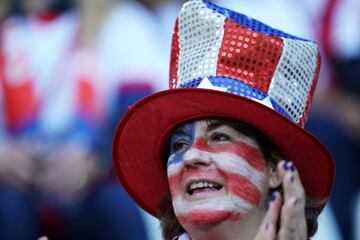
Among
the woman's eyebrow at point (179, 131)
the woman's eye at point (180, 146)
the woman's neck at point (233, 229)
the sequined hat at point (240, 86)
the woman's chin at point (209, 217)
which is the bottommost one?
A: the woman's neck at point (233, 229)

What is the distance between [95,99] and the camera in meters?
5.80

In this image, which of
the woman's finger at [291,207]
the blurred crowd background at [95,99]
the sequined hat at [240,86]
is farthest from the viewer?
the blurred crowd background at [95,99]

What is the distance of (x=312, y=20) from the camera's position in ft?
18.3

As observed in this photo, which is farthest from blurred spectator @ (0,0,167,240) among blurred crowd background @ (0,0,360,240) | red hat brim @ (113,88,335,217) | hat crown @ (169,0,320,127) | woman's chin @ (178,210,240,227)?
woman's chin @ (178,210,240,227)

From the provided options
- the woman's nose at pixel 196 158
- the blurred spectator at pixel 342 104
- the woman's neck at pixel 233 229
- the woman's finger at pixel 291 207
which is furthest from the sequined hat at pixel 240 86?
the blurred spectator at pixel 342 104

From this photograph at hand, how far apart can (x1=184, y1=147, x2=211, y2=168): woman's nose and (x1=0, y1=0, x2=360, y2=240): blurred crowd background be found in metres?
1.86

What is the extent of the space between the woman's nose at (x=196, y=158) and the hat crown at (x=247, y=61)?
20 centimetres

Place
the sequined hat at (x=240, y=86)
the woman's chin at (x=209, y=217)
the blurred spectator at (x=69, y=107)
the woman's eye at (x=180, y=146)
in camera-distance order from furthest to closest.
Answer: the blurred spectator at (x=69, y=107)
the woman's eye at (x=180, y=146)
the sequined hat at (x=240, y=86)
the woman's chin at (x=209, y=217)

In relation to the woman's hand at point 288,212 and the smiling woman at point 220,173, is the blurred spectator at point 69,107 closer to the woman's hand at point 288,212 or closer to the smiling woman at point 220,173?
the smiling woman at point 220,173

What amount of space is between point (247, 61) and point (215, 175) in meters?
→ 0.38

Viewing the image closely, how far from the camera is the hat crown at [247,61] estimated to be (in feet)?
11.3

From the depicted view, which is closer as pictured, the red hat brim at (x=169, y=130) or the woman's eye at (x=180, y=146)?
the red hat brim at (x=169, y=130)

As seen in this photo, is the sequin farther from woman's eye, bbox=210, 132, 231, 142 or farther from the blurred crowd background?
the blurred crowd background

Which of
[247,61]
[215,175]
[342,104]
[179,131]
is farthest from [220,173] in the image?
[342,104]
